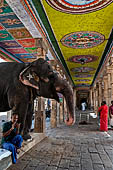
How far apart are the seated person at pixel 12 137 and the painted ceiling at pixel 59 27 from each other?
135 inches

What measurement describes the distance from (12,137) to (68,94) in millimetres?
1355

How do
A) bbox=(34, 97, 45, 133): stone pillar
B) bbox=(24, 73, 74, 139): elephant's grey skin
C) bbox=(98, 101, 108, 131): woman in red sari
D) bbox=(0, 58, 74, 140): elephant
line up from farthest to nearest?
bbox=(98, 101, 108, 131): woman in red sari, bbox=(34, 97, 45, 133): stone pillar, bbox=(0, 58, 74, 140): elephant, bbox=(24, 73, 74, 139): elephant's grey skin

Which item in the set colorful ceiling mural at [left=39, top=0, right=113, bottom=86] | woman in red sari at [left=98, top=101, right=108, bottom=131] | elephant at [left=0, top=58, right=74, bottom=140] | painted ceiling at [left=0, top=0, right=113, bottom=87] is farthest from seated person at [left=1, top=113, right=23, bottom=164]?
woman in red sari at [left=98, top=101, right=108, bottom=131]

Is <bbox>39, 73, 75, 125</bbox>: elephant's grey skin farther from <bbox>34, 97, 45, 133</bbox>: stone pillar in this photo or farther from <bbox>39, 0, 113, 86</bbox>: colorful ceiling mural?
<bbox>34, 97, 45, 133</bbox>: stone pillar

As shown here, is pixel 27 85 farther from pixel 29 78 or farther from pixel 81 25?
pixel 81 25

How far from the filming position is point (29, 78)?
10.4ft

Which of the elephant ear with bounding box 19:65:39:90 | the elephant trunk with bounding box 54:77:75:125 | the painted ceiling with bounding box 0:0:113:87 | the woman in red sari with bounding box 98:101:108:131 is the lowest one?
the woman in red sari with bounding box 98:101:108:131

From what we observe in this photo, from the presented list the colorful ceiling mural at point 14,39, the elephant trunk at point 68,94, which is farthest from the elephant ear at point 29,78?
the colorful ceiling mural at point 14,39

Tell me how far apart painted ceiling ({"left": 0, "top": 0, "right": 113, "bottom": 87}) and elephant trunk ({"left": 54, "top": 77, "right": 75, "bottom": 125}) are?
9.44 ft

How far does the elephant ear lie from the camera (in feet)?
10.3

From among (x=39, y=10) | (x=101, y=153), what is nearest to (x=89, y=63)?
(x=39, y=10)

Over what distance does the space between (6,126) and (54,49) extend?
595 cm

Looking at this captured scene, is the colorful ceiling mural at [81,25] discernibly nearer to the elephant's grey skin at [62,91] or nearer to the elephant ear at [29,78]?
the elephant ear at [29,78]

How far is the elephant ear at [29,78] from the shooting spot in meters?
3.14
